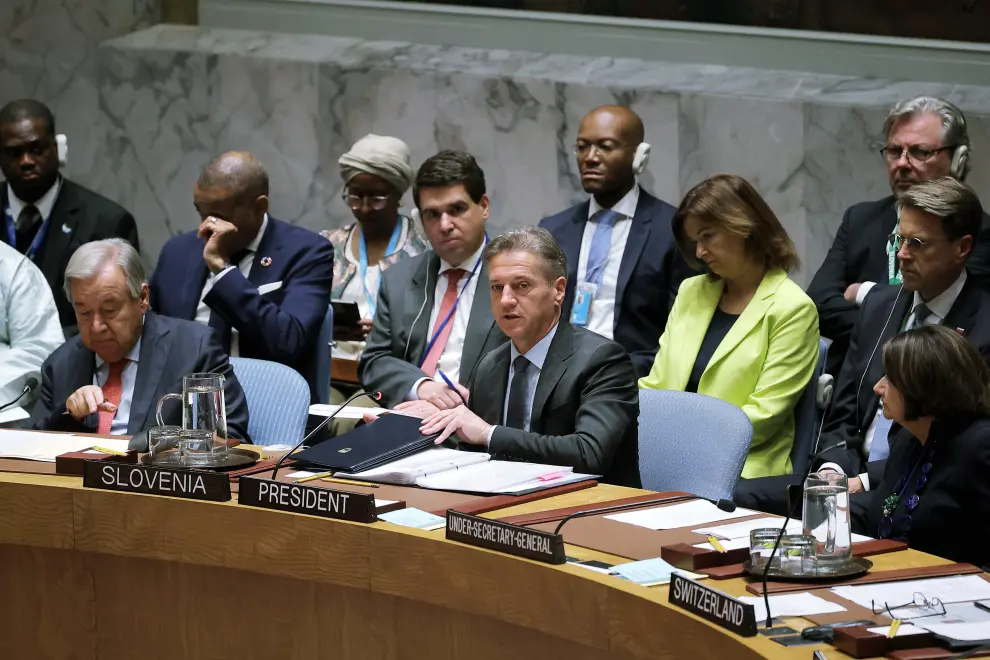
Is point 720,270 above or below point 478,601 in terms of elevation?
above

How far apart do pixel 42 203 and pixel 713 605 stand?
14.2ft

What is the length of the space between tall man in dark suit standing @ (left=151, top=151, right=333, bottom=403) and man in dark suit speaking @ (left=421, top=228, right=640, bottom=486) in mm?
1301

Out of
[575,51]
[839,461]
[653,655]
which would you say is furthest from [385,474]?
[575,51]

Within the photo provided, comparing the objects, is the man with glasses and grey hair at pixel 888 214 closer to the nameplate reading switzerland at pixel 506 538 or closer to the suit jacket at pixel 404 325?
the suit jacket at pixel 404 325

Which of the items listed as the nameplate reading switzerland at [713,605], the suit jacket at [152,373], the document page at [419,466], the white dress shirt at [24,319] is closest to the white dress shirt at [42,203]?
the white dress shirt at [24,319]

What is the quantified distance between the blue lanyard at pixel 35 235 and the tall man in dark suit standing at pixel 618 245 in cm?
208

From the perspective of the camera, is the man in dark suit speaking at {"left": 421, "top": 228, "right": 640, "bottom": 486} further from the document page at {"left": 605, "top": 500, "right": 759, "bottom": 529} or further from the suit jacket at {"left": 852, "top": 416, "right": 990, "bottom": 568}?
the suit jacket at {"left": 852, "top": 416, "right": 990, "bottom": 568}

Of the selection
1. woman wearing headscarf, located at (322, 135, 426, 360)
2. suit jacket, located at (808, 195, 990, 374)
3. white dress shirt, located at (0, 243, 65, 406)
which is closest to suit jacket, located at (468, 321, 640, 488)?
suit jacket, located at (808, 195, 990, 374)

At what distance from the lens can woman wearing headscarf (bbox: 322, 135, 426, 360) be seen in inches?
213

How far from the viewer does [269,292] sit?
190 inches

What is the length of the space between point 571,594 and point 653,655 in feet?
0.66

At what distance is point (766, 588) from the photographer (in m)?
2.22

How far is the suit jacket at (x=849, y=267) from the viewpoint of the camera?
14.5 ft

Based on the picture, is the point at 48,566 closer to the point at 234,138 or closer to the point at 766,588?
the point at 766,588
